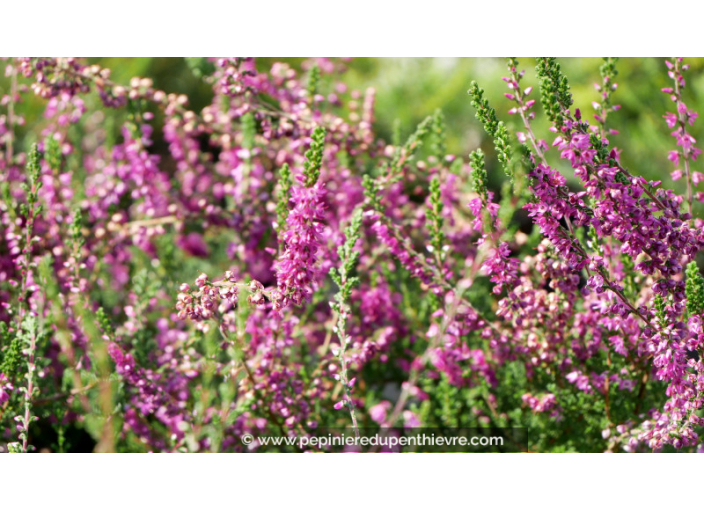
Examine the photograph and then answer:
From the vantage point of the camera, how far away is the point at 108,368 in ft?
4.25

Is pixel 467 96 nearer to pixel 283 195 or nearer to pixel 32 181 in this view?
pixel 283 195

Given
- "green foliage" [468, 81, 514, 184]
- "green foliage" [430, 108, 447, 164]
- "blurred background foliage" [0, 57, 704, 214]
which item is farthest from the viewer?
"blurred background foliage" [0, 57, 704, 214]

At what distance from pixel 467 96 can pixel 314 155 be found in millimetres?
2642

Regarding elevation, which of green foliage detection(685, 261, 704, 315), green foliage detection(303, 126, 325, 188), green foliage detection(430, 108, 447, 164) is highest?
green foliage detection(430, 108, 447, 164)

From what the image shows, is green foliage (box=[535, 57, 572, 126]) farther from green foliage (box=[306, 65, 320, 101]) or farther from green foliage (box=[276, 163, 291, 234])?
green foliage (box=[306, 65, 320, 101])

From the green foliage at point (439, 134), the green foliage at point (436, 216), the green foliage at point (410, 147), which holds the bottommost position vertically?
the green foliage at point (436, 216)

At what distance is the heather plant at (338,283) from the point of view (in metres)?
0.98

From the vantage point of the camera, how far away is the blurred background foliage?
240cm

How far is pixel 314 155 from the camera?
3.13ft

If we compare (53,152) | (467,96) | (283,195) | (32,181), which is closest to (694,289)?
(283,195)

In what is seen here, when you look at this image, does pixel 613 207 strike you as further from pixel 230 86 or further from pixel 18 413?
pixel 18 413

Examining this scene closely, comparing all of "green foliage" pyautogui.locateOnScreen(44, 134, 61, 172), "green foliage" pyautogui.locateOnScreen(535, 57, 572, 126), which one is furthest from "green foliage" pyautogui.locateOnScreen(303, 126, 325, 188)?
"green foliage" pyautogui.locateOnScreen(44, 134, 61, 172)

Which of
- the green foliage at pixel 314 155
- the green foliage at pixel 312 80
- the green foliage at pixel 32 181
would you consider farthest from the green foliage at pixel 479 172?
the green foliage at pixel 32 181

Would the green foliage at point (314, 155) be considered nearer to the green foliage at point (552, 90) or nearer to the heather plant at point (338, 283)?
the heather plant at point (338, 283)
